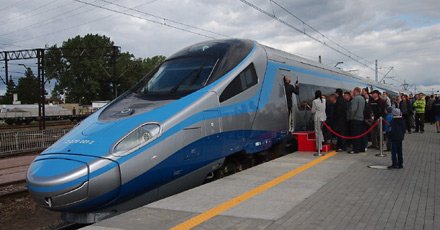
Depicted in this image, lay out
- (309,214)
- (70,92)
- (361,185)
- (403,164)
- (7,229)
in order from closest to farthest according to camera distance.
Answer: (309,214) → (361,185) → (7,229) → (403,164) → (70,92)

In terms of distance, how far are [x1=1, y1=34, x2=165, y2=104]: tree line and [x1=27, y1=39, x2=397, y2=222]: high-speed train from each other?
78.8m

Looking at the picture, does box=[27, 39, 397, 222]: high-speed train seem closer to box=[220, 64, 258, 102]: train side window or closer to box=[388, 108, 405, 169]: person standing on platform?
box=[220, 64, 258, 102]: train side window

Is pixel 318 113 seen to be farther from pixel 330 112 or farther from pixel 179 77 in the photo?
pixel 179 77

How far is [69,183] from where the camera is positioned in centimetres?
548

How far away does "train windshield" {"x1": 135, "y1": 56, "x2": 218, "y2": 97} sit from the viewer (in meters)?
7.67

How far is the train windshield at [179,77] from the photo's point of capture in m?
7.67

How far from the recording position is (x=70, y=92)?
93312 millimetres

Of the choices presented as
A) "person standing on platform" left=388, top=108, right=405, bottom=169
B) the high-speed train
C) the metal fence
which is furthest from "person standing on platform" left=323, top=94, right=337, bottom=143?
the metal fence

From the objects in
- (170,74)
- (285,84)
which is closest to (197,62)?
(170,74)

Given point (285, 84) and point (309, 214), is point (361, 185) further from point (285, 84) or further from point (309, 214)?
point (285, 84)

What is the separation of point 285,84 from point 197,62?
2924 mm

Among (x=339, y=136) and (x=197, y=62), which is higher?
(x=197, y=62)

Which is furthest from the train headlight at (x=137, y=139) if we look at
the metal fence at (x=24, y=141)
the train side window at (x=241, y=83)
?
the metal fence at (x=24, y=141)

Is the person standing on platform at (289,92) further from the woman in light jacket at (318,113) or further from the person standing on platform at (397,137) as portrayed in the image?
the person standing on platform at (397,137)
